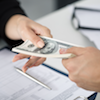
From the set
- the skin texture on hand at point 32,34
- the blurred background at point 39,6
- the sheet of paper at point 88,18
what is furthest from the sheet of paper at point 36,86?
the blurred background at point 39,6

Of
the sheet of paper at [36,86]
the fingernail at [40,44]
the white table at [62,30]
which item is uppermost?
the fingernail at [40,44]

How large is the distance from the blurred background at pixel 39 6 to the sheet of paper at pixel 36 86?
4.43 feet

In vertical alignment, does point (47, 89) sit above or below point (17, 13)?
below

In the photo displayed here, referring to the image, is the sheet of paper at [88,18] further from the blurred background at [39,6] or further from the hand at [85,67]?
the blurred background at [39,6]

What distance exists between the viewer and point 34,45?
463 millimetres

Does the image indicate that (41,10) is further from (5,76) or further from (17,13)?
(5,76)

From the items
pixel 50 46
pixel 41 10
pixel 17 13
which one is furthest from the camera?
pixel 41 10

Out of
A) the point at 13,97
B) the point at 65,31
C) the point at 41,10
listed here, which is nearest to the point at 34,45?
the point at 13,97

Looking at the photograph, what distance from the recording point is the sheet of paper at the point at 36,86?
0.43m

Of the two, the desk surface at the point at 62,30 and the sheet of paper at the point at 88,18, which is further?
the sheet of paper at the point at 88,18

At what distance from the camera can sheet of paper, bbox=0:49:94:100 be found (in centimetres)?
43

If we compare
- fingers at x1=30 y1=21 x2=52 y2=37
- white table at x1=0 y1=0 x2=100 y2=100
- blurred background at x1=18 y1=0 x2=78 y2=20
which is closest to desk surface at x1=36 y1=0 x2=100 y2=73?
white table at x1=0 y1=0 x2=100 y2=100

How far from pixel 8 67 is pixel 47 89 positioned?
0.58 feet

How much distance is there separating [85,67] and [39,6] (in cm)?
167
